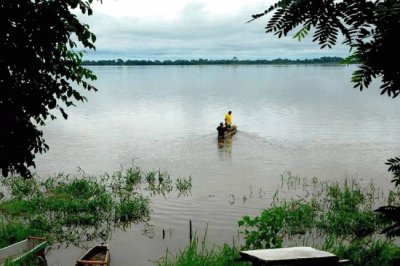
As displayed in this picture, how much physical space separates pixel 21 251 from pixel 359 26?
37.0 ft

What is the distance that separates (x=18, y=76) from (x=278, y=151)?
25893mm

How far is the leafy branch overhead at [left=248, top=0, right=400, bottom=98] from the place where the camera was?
1653 mm

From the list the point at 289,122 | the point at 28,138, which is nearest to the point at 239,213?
the point at 28,138

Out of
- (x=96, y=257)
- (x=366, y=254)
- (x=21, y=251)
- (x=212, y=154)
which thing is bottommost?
(x=212, y=154)

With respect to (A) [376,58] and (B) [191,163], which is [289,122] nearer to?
(B) [191,163]

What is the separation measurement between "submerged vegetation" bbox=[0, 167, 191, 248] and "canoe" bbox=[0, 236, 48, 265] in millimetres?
1329

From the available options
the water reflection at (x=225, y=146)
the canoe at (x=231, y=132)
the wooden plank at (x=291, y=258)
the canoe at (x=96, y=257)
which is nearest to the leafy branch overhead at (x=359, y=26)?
the wooden plank at (x=291, y=258)

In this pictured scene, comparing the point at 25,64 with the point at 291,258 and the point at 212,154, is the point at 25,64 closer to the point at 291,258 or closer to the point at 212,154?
the point at 291,258

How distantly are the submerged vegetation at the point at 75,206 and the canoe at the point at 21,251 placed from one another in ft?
4.36

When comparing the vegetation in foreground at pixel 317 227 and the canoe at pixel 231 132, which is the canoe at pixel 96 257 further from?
the canoe at pixel 231 132

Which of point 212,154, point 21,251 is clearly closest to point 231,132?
point 212,154

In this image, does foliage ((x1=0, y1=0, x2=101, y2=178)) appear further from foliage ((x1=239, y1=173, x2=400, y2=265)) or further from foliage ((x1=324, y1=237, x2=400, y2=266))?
foliage ((x1=324, y1=237, x2=400, y2=266))

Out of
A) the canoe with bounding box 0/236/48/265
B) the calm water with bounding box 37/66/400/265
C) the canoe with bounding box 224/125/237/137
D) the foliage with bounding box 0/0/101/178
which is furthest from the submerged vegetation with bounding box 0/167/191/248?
the canoe with bounding box 224/125/237/137

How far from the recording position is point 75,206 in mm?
16297
